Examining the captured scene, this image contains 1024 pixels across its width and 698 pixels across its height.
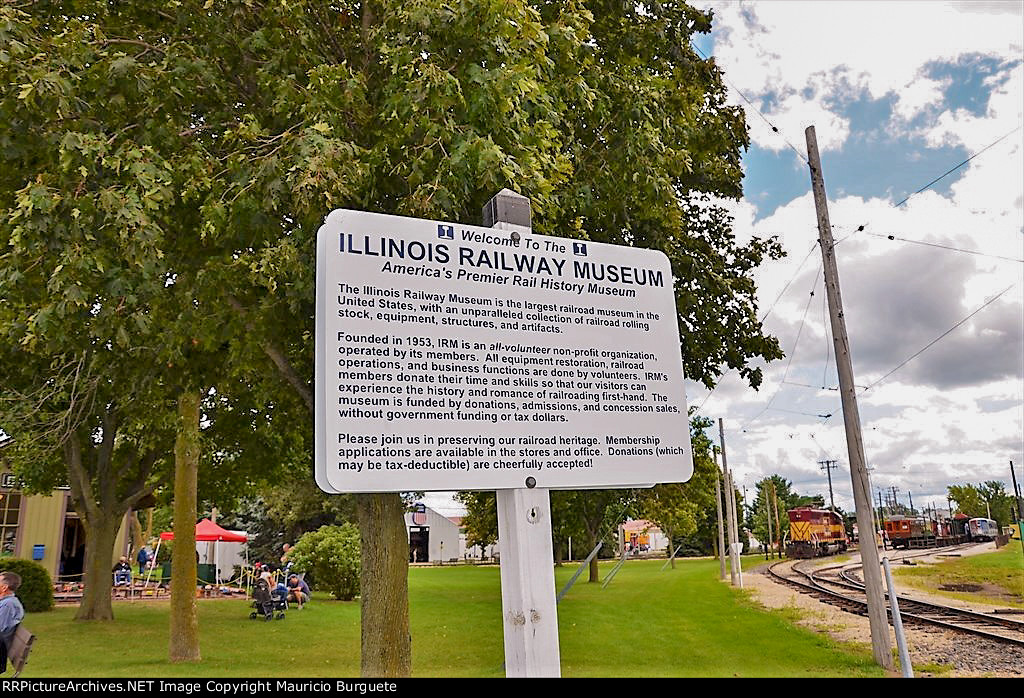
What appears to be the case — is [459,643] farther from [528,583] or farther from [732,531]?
[732,531]

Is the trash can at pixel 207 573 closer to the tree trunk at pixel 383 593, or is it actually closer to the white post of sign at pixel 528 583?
the tree trunk at pixel 383 593

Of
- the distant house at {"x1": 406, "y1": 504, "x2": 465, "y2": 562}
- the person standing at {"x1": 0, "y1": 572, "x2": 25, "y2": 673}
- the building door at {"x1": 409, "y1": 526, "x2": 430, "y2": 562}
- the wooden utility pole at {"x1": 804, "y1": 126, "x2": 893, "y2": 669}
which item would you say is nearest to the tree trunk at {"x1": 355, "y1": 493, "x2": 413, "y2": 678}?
the person standing at {"x1": 0, "y1": 572, "x2": 25, "y2": 673}

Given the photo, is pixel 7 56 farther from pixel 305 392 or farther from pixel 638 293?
pixel 638 293

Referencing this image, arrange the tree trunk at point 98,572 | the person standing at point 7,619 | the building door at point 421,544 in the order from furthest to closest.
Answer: the building door at point 421,544, the tree trunk at point 98,572, the person standing at point 7,619

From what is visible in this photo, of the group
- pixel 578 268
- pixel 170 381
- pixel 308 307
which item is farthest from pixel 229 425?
pixel 578 268

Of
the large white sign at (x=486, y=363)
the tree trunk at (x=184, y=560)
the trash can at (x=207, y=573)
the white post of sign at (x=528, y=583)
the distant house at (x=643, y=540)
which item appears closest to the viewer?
the large white sign at (x=486, y=363)

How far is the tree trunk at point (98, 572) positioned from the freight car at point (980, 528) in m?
59.1

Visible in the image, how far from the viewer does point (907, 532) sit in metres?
52.9

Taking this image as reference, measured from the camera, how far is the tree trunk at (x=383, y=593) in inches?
291

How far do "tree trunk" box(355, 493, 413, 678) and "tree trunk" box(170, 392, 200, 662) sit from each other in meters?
5.05

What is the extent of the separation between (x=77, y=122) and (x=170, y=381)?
16.6 ft

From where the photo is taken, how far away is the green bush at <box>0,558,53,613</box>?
63.3ft

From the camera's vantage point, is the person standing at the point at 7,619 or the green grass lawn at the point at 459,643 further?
the green grass lawn at the point at 459,643

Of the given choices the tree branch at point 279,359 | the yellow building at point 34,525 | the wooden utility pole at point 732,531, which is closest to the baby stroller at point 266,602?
the yellow building at point 34,525
